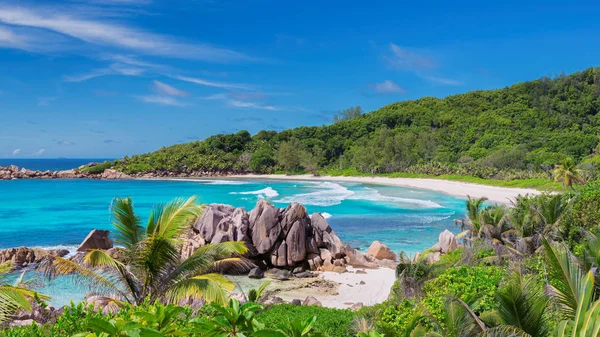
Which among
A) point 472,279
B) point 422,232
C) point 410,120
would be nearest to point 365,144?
point 410,120

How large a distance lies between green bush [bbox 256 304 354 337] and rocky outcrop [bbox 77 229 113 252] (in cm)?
1525

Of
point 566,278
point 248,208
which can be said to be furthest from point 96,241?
point 566,278

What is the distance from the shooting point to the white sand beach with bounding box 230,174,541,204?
53269 millimetres

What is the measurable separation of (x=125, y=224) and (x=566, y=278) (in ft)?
27.2

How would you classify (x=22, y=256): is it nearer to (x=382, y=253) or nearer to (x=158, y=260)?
(x=158, y=260)

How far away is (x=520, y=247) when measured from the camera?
627 inches

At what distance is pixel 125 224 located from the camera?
31.7ft

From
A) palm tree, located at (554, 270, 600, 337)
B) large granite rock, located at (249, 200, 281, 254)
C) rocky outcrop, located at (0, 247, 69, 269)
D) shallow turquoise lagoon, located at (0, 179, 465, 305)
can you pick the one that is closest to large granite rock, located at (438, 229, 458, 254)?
shallow turquoise lagoon, located at (0, 179, 465, 305)

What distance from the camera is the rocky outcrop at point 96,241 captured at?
2427 centimetres

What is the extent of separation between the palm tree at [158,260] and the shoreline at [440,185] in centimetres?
3503

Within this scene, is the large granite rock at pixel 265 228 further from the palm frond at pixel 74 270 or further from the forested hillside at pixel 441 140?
the forested hillside at pixel 441 140

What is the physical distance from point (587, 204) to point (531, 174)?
5214 centimetres

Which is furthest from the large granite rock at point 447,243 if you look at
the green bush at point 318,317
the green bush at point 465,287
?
the green bush at point 318,317

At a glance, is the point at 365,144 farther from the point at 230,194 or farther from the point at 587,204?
the point at 587,204
